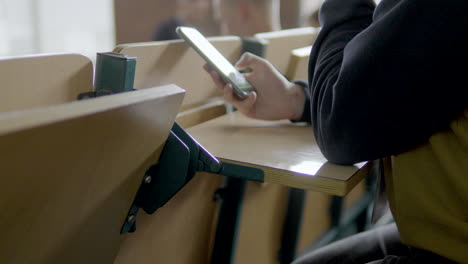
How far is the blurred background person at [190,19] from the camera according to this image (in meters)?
1.96

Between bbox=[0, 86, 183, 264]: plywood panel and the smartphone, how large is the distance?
359 millimetres

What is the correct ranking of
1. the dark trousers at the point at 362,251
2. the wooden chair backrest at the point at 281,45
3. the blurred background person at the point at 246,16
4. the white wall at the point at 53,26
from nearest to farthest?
the dark trousers at the point at 362,251 < the wooden chair backrest at the point at 281,45 < the blurred background person at the point at 246,16 < the white wall at the point at 53,26

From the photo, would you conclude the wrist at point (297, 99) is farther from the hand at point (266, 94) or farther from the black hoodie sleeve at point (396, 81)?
the black hoodie sleeve at point (396, 81)

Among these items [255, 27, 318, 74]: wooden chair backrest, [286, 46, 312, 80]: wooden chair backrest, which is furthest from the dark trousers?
[286, 46, 312, 80]: wooden chair backrest

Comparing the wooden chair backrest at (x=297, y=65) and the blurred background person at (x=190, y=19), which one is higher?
the blurred background person at (x=190, y=19)

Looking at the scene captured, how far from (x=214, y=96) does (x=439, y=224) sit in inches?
28.0

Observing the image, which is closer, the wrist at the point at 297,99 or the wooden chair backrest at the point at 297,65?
the wrist at the point at 297,99

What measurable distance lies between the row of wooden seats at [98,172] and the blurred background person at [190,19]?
0.78m

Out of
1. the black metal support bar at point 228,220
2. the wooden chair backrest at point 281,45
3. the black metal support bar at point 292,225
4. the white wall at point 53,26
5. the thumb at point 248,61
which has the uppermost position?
the thumb at point 248,61

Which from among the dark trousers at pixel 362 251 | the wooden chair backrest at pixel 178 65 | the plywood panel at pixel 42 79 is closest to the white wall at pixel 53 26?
the wooden chair backrest at pixel 178 65

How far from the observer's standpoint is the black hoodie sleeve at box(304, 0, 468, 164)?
57 centimetres

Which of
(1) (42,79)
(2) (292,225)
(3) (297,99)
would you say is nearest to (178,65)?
(3) (297,99)

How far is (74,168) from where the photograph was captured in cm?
47

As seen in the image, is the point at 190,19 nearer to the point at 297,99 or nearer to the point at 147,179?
the point at 297,99
